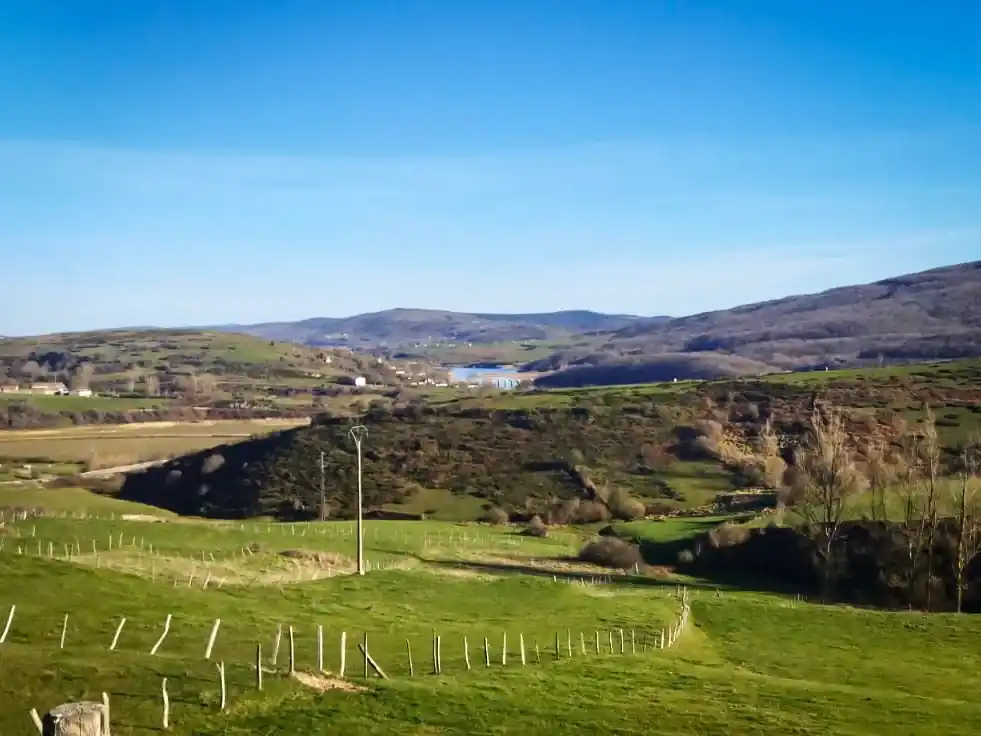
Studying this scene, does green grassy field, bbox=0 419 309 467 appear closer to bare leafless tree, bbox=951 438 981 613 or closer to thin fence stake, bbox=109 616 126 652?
thin fence stake, bbox=109 616 126 652

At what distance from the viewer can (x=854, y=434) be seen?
355 feet

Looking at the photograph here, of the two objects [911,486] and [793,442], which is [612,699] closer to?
[911,486]

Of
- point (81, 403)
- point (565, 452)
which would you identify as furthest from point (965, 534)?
point (81, 403)

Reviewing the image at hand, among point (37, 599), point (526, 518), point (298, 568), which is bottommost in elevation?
point (526, 518)

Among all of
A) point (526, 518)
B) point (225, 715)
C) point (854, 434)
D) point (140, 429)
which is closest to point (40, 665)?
point (225, 715)

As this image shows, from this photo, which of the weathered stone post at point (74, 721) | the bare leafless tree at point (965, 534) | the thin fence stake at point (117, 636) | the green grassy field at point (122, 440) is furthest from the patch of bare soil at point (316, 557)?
the green grassy field at point (122, 440)

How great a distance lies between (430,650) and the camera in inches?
1280

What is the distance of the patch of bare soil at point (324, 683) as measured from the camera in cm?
2394

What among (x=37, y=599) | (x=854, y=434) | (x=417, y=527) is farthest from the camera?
(x=854, y=434)

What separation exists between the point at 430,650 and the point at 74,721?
975 inches

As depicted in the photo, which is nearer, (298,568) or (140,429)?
(298,568)

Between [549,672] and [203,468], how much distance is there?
103 meters

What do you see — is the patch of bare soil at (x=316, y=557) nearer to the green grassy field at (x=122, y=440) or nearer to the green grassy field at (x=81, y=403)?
the green grassy field at (x=122, y=440)

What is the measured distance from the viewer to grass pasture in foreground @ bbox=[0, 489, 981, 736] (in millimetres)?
22594
